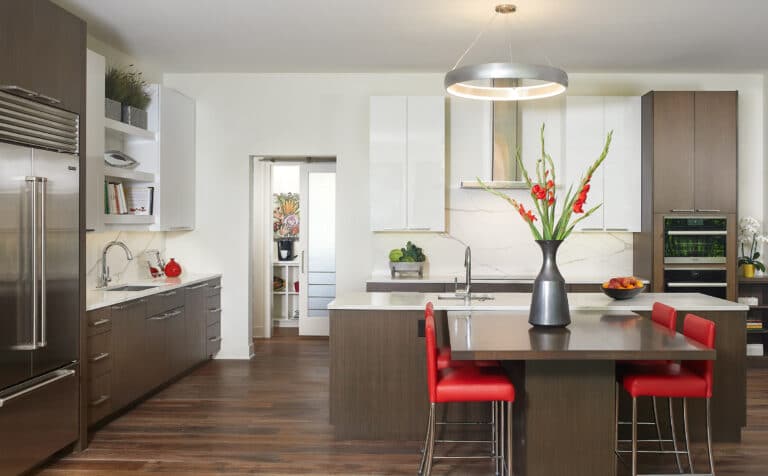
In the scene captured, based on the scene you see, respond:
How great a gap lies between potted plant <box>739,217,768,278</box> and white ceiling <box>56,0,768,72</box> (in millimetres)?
1491

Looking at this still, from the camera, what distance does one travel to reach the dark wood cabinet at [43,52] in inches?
124

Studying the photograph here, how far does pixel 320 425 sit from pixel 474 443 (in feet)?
3.55

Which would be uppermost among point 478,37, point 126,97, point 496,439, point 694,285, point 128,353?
point 478,37

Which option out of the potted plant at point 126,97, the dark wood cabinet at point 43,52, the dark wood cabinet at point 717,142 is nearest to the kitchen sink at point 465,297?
the dark wood cabinet at point 43,52

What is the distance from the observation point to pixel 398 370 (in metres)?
3.95

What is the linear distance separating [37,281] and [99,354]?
945 millimetres

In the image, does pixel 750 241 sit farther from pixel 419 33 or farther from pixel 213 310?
pixel 213 310

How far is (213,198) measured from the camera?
649 centimetres

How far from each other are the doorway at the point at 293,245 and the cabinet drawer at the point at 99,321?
2.87m

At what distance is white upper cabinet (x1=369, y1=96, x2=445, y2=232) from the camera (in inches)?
237

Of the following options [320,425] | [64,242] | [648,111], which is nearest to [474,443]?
[320,425]

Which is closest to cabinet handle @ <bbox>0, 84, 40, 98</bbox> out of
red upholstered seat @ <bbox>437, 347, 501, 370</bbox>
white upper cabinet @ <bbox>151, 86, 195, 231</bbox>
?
white upper cabinet @ <bbox>151, 86, 195, 231</bbox>

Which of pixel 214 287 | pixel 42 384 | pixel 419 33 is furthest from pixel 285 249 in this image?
pixel 42 384

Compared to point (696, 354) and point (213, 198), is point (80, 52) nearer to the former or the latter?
point (213, 198)
